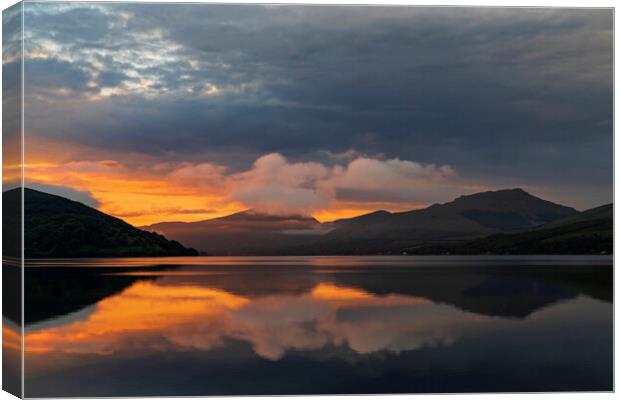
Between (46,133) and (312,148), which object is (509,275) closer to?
(312,148)

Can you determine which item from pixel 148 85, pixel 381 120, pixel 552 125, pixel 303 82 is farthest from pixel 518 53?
pixel 148 85

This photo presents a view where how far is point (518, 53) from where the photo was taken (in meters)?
18.7

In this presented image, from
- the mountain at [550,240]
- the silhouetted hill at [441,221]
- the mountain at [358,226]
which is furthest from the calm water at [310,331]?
the silhouetted hill at [441,221]

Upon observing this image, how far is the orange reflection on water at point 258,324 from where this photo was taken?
58.7 ft

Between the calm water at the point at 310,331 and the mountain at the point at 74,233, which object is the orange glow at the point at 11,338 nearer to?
the calm water at the point at 310,331

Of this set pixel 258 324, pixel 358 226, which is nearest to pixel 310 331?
pixel 258 324

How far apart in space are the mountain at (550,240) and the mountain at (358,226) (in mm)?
482

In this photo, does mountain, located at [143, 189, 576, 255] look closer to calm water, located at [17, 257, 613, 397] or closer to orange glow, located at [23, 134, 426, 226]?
orange glow, located at [23, 134, 426, 226]

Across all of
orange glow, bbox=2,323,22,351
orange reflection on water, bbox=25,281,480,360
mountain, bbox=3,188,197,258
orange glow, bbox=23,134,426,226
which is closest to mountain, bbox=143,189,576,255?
orange glow, bbox=23,134,426,226

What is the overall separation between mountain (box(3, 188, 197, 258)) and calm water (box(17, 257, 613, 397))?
465mm

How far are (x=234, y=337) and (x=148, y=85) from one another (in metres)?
5.75

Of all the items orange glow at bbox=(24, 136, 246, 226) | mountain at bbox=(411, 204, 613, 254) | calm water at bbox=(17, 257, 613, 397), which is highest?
orange glow at bbox=(24, 136, 246, 226)

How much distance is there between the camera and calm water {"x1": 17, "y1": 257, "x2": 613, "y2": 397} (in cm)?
1688

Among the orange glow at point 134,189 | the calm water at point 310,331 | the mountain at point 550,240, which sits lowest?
the calm water at point 310,331
